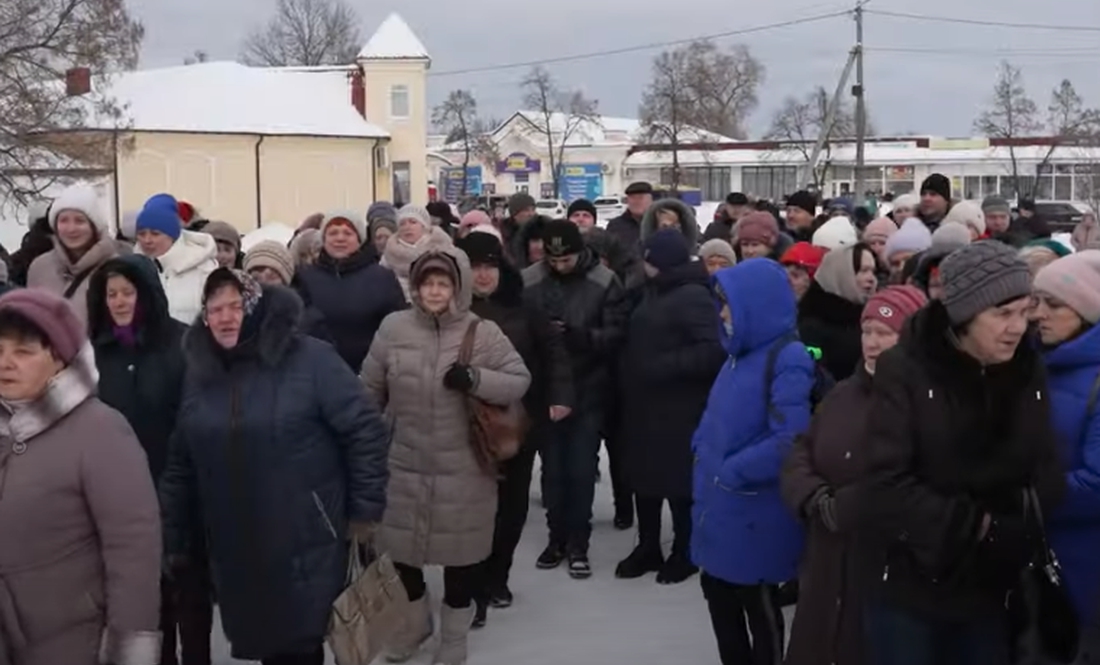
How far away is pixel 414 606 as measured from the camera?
207 inches

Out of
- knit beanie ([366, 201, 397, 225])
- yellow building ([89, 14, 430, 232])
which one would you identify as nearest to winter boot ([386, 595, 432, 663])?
knit beanie ([366, 201, 397, 225])

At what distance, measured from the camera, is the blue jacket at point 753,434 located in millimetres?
4270

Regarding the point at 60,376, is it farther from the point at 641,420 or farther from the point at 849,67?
the point at 849,67

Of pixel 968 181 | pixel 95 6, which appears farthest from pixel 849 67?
pixel 968 181

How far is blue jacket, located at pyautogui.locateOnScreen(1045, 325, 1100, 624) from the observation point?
361cm

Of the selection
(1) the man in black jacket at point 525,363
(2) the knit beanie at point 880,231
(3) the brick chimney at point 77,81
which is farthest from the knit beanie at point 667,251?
(3) the brick chimney at point 77,81

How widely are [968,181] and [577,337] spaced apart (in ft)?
204

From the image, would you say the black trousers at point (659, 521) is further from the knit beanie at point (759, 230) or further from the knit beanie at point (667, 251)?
the knit beanie at point (759, 230)

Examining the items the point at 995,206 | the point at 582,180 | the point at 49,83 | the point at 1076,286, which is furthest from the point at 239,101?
the point at 1076,286

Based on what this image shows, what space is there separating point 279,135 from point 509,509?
1587 inches

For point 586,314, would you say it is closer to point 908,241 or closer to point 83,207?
point 908,241

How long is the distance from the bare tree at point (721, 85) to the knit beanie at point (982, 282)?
2056 inches

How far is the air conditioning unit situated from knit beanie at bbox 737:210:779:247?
41165mm

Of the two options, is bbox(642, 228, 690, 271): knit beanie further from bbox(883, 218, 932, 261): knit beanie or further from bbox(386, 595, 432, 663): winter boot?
bbox(386, 595, 432, 663): winter boot
